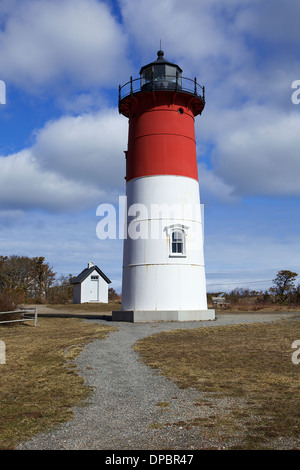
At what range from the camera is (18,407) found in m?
7.05

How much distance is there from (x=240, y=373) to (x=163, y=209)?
1251cm

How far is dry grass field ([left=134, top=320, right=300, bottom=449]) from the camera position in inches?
226

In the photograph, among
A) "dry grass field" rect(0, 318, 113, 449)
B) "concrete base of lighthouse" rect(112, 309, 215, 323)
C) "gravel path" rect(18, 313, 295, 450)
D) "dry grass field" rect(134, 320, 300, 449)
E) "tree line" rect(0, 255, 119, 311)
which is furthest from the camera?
"tree line" rect(0, 255, 119, 311)

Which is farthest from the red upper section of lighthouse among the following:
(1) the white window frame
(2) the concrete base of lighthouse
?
(2) the concrete base of lighthouse

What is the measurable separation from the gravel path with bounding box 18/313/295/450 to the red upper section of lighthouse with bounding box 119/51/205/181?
12.9 m

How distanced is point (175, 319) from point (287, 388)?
11.7 meters

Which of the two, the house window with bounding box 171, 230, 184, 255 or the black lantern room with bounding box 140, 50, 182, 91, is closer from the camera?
the house window with bounding box 171, 230, 184, 255

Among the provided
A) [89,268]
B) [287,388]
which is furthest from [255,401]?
[89,268]

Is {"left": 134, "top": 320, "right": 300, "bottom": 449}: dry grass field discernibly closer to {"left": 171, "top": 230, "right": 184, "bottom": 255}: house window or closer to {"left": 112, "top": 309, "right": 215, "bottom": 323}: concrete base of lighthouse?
{"left": 112, "top": 309, "right": 215, "bottom": 323}: concrete base of lighthouse

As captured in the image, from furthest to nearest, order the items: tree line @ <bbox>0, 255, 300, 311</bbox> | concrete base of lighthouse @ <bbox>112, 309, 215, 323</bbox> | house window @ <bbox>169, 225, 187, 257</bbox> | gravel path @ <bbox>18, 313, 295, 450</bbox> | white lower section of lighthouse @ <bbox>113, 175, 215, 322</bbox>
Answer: tree line @ <bbox>0, 255, 300, 311</bbox>, house window @ <bbox>169, 225, 187, 257</bbox>, white lower section of lighthouse @ <bbox>113, 175, 215, 322</bbox>, concrete base of lighthouse @ <bbox>112, 309, 215, 323</bbox>, gravel path @ <bbox>18, 313, 295, 450</bbox>

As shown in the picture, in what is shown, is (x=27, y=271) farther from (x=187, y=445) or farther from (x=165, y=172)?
(x=187, y=445)

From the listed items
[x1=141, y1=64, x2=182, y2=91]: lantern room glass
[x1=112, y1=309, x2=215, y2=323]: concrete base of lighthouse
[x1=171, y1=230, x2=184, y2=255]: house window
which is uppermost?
[x1=141, y1=64, x2=182, y2=91]: lantern room glass

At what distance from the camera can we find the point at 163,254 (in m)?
20.4
